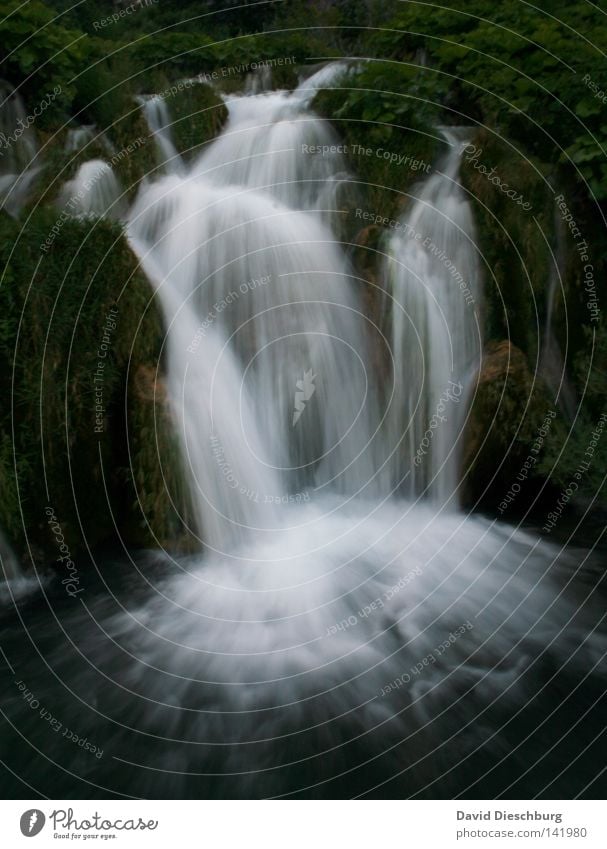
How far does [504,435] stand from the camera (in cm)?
675

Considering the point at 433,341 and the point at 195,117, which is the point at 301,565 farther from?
the point at 195,117

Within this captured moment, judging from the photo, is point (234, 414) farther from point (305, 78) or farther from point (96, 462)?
point (305, 78)

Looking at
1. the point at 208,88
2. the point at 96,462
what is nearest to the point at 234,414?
the point at 96,462

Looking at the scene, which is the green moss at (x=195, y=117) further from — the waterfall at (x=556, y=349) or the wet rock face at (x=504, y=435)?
the wet rock face at (x=504, y=435)

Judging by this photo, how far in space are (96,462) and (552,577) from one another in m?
4.07

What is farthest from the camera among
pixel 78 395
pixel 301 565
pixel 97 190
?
pixel 97 190

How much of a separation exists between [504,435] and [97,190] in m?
5.07

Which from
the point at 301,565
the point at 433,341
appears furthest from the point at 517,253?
the point at 301,565

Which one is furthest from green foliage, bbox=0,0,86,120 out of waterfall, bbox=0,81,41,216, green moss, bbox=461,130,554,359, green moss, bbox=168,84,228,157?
green moss, bbox=461,130,554,359

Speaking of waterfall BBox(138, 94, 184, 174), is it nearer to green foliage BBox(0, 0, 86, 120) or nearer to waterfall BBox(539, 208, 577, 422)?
green foliage BBox(0, 0, 86, 120)

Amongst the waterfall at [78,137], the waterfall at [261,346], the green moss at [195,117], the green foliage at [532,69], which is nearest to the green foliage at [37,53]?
the waterfall at [78,137]

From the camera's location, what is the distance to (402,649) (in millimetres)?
5578

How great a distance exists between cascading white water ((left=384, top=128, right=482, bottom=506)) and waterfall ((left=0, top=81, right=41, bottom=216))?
407 cm
